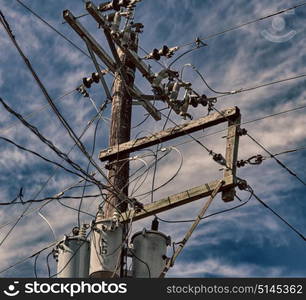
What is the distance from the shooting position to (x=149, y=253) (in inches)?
481

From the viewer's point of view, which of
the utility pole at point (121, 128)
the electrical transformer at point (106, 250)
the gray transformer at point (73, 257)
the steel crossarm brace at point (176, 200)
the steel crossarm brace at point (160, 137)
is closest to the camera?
the electrical transformer at point (106, 250)

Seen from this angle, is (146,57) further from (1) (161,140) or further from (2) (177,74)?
(1) (161,140)

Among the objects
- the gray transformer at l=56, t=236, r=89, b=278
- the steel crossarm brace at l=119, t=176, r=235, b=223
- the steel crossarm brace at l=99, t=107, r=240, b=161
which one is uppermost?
the steel crossarm brace at l=99, t=107, r=240, b=161

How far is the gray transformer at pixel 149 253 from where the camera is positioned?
1211 centimetres

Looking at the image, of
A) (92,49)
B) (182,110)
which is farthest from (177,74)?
(92,49)

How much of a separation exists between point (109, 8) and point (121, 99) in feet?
5.67

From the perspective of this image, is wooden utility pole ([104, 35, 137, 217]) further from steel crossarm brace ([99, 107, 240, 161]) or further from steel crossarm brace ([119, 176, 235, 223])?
steel crossarm brace ([119, 176, 235, 223])

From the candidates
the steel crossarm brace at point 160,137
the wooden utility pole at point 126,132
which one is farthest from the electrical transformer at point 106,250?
the steel crossarm brace at point 160,137

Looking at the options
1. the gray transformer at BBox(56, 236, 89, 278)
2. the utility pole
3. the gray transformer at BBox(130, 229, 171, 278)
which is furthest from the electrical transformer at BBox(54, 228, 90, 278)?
the gray transformer at BBox(130, 229, 171, 278)

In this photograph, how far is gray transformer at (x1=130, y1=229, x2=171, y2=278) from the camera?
1211 centimetres

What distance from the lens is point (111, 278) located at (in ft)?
38.9

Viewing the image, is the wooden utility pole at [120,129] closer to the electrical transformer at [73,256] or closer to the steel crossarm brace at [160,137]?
the steel crossarm brace at [160,137]

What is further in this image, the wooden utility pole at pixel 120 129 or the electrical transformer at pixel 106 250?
the wooden utility pole at pixel 120 129

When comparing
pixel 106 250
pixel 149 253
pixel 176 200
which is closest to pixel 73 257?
pixel 106 250
